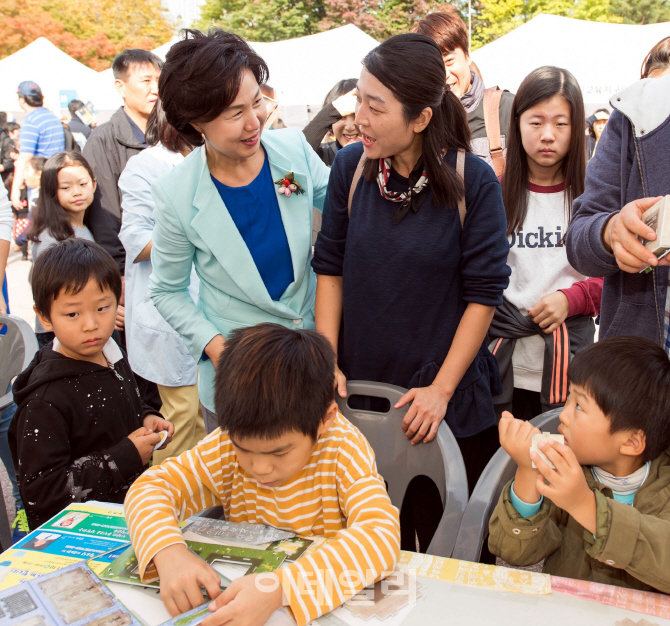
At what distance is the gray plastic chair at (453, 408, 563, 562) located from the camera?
1.36 metres

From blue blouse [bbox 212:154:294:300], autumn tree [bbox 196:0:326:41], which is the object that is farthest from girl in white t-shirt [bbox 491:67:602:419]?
autumn tree [bbox 196:0:326:41]

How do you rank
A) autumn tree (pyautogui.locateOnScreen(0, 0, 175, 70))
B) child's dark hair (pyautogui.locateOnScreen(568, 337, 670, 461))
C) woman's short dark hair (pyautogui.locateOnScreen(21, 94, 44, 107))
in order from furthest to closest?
autumn tree (pyautogui.locateOnScreen(0, 0, 175, 70)) < woman's short dark hair (pyautogui.locateOnScreen(21, 94, 44, 107)) < child's dark hair (pyautogui.locateOnScreen(568, 337, 670, 461))

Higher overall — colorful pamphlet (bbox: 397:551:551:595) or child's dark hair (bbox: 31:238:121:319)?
child's dark hair (bbox: 31:238:121:319)

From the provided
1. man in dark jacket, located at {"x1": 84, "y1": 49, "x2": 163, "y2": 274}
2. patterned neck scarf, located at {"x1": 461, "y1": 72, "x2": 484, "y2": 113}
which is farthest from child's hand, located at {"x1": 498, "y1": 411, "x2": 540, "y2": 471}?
man in dark jacket, located at {"x1": 84, "y1": 49, "x2": 163, "y2": 274}

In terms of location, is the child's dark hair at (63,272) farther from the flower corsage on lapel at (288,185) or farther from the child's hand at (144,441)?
the flower corsage on lapel at (288,185)

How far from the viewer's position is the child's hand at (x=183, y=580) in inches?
42.4

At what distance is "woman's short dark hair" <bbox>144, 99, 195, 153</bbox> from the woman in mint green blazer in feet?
2.37

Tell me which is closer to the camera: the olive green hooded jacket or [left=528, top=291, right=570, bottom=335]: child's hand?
the olive green hooded jacket

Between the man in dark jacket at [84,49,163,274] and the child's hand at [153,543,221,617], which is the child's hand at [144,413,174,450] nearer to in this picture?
the child's hand at [153,543,221,617]

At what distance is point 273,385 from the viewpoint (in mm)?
1251

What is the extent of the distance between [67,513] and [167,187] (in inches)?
37.6

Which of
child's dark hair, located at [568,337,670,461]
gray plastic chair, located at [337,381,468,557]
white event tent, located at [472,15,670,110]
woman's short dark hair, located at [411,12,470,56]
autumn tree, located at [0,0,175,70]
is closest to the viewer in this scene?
child's dark hair, located at [568,337,670,461]

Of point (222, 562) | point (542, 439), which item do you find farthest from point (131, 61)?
point (542, 439)

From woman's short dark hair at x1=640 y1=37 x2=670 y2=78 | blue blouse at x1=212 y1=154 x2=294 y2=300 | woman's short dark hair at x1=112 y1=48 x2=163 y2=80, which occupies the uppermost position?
woman's short dark hair at x1=112 y1=48 x2=163 y2=80
